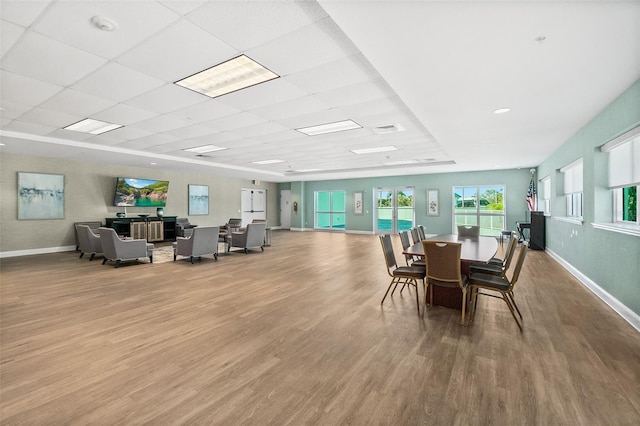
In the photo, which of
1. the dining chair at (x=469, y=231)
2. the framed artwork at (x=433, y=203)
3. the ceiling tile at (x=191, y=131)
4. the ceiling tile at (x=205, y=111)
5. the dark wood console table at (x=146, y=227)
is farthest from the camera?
the framed artwork at (x=433, y=203)

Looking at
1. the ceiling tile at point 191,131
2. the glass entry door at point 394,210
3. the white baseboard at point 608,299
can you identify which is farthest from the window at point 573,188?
the ceiling tile at point 191,131

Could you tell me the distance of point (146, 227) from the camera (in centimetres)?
1002

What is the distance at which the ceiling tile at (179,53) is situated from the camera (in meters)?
2.69

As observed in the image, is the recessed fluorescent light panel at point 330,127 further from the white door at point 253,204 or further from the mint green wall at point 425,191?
the white door at point 253,204

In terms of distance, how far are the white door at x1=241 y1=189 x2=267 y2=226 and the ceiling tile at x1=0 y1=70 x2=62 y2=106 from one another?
10581 millimetres

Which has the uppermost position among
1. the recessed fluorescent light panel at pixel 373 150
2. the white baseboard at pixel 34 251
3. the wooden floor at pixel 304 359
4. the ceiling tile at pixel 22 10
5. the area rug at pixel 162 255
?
the recessed fluorescent light panel at pixel 373 150

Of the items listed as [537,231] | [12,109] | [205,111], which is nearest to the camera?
[12,109]

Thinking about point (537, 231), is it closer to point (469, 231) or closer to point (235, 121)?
point (469, 231)

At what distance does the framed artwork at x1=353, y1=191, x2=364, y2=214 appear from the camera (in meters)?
14.4

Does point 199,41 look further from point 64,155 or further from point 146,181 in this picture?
point 146,181

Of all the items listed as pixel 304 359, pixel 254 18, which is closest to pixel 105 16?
pixel 254 18

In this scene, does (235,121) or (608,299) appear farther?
(235,121)

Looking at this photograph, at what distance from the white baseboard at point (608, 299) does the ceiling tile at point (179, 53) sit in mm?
5169

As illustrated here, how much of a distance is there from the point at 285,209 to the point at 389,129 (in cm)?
1148
